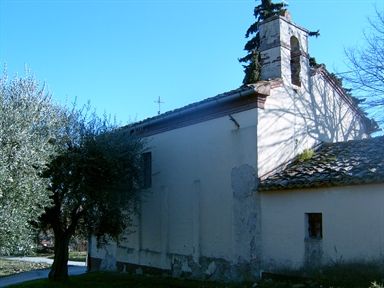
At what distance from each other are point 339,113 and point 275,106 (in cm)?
383

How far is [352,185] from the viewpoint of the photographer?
9047mm

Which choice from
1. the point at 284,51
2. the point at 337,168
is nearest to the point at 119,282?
the point at 337,168

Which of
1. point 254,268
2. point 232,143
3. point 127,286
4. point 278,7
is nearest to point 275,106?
point 232,143

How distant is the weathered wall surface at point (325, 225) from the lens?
874 centimetres

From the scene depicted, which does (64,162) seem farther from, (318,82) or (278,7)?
(278,7)

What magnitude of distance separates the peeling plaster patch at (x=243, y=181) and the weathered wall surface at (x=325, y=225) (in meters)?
0.49

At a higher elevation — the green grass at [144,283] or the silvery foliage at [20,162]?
the silvery foliage at [20,162]

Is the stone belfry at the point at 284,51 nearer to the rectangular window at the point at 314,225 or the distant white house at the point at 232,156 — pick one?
the distant white house at the point at 232,156

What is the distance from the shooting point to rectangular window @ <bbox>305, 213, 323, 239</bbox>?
9.82 m

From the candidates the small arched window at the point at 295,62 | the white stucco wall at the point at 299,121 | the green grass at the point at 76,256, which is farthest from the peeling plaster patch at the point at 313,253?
the green grass at the point at 76,256

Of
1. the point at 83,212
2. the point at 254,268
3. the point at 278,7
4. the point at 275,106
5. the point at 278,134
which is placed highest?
the point at 278,7

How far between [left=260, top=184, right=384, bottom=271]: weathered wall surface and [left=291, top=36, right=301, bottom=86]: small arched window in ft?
12.7

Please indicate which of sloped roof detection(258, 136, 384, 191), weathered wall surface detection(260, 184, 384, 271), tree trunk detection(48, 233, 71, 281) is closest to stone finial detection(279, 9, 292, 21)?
sloped roof detection(258, 136, 384, 191)

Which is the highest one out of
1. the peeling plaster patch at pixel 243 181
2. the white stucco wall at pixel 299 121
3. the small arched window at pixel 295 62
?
the small arched window at pixel 295 62
